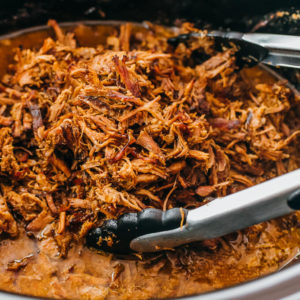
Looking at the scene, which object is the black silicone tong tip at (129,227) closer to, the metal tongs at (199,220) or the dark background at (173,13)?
the metal tongs at (199,220)

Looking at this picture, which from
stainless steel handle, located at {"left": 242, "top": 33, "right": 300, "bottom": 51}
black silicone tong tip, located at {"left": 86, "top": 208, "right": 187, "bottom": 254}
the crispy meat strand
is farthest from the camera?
stainless steel handle, located at {"left": 242, "top": 33, "right": 300, "bottom": 51}

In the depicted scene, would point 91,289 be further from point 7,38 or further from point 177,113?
point 7,38

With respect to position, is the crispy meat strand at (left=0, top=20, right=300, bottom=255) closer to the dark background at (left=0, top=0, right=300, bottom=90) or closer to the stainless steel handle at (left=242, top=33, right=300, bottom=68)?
the stainless steel handle at (left=242, top=33, right=300, bottom=68)

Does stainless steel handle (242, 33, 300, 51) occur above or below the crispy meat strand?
above

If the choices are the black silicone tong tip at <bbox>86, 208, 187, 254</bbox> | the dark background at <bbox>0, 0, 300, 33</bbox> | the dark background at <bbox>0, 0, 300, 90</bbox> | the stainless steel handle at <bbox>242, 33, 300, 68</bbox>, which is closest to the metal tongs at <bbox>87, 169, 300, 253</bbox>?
the black silicone tong tip at <bbox>86, 208, 187, 254</bbox>

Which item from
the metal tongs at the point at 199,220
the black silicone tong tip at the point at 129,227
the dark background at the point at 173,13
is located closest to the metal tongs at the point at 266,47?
the dark background at the point at 173,13

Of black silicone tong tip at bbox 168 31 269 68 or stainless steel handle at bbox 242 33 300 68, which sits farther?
black silicone tong tip at bbox 168 31 269 68
